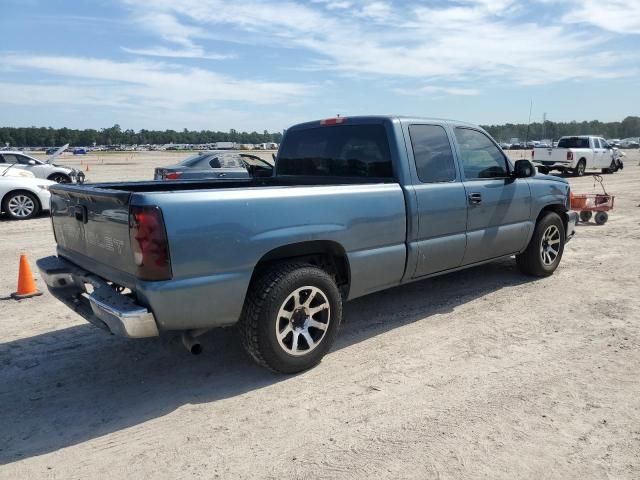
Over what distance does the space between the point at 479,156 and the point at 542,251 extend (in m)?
1.68

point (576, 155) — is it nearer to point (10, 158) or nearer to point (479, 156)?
point (479, 156)

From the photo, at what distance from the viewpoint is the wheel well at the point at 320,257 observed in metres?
3.76

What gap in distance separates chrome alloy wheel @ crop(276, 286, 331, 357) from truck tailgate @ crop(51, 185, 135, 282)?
3.71 feet

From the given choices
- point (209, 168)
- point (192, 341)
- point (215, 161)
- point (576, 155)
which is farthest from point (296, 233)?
point (576, 155)

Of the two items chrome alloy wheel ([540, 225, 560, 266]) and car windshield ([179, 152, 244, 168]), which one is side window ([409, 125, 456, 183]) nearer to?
chrome alloy wheel ([540, 225, 560, 266])

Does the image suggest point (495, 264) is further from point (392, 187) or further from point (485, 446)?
point (485, 446)

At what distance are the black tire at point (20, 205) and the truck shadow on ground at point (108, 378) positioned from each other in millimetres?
8010

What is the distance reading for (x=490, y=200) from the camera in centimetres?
535

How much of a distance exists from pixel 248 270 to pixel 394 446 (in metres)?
1.45

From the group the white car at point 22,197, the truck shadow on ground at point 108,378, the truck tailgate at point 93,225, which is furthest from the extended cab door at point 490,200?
the white car at point 22,197

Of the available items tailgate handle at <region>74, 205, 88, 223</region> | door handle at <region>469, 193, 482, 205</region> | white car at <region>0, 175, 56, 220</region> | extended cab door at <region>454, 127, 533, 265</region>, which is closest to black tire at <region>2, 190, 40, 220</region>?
white car at <region>0, 175, 56, 220</region>

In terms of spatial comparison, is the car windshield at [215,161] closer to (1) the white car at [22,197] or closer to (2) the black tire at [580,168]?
(1) the white car at [22,197]

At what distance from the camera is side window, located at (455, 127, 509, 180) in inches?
207

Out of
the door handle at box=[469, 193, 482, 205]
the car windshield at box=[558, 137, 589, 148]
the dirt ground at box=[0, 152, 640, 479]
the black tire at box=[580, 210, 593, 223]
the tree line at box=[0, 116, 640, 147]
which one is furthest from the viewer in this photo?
the tree line at box=[0, 116, 640, 147]
